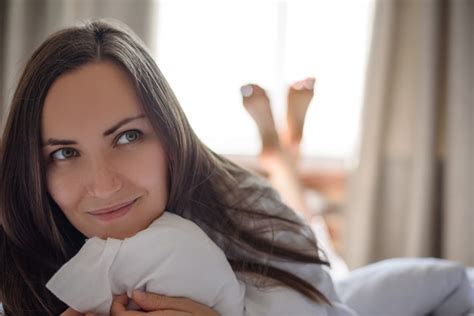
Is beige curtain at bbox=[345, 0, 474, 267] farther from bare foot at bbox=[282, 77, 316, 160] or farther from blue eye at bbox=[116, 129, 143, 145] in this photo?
blue eye at bbox=[116, 129, 143, 145]

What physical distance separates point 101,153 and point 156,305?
0.69ft

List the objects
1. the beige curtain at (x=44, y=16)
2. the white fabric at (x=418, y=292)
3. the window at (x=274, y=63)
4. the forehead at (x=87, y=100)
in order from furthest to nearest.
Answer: the window at (x=274, y=63) < the beige curtain at (x=44, y=16) < the white fabric at (x=418, y=292) < the forehead at (x=87, y=100)

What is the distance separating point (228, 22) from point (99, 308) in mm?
2108

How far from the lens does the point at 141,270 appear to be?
2.63ft

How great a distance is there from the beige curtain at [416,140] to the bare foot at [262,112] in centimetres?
76

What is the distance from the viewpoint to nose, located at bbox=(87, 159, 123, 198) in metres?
0.79

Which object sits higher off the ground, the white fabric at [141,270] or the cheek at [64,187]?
the cheek at [64,187]

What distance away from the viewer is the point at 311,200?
108 inches

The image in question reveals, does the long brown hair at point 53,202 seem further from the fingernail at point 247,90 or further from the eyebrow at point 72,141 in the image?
the fingernail at point 247,90

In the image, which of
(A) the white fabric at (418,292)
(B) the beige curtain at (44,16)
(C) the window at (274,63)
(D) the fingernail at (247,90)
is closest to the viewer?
(A) the white fabric at (418,292)

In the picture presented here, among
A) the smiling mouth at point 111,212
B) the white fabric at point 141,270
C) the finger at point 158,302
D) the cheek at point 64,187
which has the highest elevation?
the cheek at point 64,187

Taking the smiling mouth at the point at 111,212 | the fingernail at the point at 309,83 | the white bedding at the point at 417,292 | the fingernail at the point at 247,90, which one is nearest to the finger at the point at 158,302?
the smiling mouth at the point at 111,212

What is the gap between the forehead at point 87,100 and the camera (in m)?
0.78

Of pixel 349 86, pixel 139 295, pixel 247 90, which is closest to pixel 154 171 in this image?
pixel 139 295
